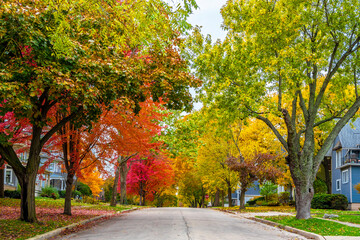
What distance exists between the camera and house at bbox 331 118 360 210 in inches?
1467

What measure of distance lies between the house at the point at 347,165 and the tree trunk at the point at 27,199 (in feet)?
109

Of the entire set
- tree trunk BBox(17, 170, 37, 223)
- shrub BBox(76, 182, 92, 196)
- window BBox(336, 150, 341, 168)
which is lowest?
shrub BBox(76, 182, 92, 196)

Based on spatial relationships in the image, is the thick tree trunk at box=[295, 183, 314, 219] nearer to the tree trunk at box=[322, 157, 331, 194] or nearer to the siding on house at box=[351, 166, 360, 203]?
the siding on house at box=[351, 166, 360, 203]

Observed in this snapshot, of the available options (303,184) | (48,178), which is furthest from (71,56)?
(48,178)

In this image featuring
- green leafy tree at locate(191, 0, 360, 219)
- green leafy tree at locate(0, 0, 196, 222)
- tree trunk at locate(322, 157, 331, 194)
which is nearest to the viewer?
green leafy tree at locate(0, 0, 196, 222)

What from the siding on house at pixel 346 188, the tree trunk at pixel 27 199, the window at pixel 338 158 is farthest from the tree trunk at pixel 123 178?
the window at pixel 338 158

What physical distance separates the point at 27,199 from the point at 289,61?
1171 cm

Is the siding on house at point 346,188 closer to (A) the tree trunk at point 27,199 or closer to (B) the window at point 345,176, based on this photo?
(B) the window at point 345,176

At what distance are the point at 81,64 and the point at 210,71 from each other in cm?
949

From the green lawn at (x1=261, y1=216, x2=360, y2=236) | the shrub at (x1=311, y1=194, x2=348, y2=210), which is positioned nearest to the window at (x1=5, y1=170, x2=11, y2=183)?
the shrub at (x1=311, y1=194, x2=348, y2=210)

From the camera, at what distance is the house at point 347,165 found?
3725 centimetres

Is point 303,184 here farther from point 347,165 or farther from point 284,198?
point 284,198

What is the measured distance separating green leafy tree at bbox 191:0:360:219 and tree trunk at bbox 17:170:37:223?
30.4ft

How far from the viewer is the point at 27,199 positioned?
1215 cm
